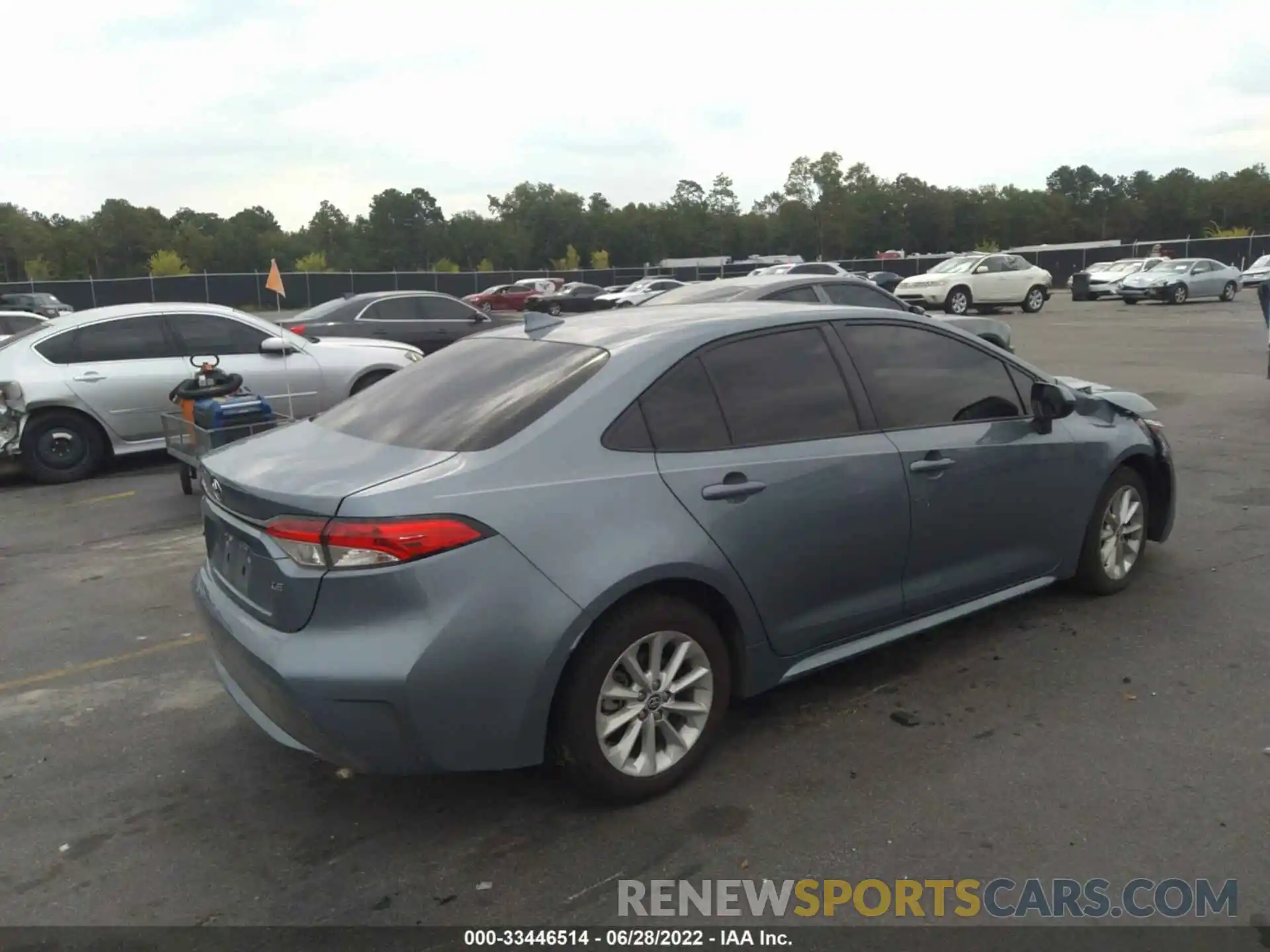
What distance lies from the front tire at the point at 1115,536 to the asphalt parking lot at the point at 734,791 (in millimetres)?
119

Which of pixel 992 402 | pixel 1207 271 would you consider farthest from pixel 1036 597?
pixel 1207 271

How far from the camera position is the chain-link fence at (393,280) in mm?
42781

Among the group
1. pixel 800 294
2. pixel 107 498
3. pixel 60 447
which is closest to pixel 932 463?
pixel 800 294

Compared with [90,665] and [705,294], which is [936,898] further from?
[705,294]

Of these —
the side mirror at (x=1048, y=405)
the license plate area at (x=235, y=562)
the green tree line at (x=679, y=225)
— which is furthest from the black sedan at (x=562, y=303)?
the green tree line at (x=679, y=225)

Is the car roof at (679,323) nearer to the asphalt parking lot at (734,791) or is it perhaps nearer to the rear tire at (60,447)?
the asphalt parking lot at (734,791)

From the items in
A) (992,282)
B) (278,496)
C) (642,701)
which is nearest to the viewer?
(278,496)

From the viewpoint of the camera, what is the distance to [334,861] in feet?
10.6

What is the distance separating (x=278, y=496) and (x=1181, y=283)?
35293mm

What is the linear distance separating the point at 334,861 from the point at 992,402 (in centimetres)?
332

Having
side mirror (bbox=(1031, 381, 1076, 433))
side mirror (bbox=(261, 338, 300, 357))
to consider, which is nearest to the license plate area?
side mirror (bbox=(1031, 381, 1076, 433))

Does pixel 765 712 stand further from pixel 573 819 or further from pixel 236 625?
pixel 236 625

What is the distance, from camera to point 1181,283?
32.5 m

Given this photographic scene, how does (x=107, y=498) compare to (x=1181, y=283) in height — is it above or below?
below
